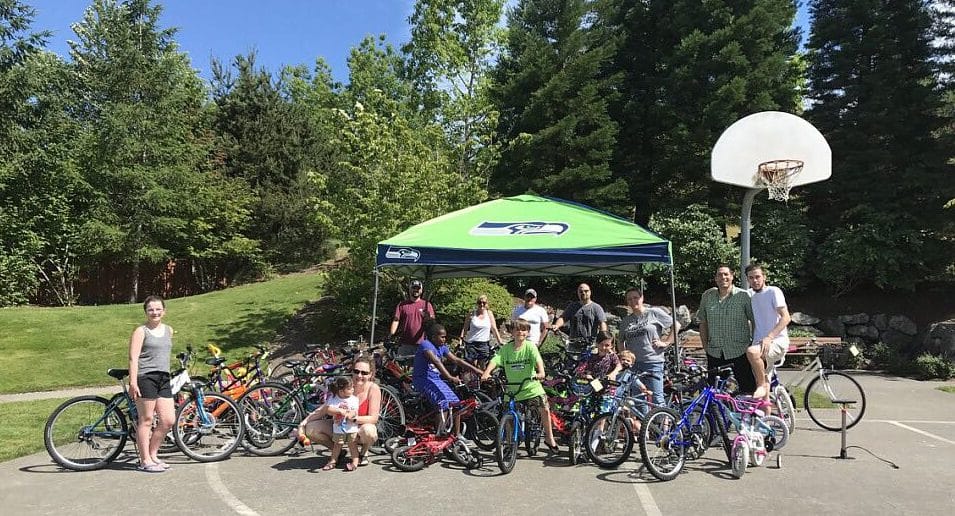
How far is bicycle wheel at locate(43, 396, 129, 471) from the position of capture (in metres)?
5.43

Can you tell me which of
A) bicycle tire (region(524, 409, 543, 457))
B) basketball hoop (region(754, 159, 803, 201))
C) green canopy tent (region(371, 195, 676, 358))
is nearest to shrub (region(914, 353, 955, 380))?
basketball hoop (region(754, 159, 803, 201))

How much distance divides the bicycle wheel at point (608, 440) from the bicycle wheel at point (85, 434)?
4.36m

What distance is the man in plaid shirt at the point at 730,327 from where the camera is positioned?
5.91 meters

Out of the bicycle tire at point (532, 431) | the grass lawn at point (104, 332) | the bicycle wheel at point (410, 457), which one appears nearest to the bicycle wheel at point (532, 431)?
the bicycle tire at point (532, 431)

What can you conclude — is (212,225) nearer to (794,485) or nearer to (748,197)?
(748,197)

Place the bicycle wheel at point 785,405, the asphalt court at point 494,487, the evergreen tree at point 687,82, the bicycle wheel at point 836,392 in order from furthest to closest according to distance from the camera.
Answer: the evergreen tree at point 687,82 → the bicycle wheel at point 836,392 → the bicycle wheel at point 785,405 → the asphalt court at point 494,487

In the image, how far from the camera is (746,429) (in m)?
5.24

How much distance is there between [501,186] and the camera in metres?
18.8

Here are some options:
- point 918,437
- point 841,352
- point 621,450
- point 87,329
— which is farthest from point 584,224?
point 87,329

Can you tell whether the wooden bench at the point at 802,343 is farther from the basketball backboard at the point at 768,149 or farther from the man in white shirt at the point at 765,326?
the man in white shirt at the point at 765,326

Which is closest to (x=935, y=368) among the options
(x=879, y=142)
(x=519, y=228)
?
(x=879, y=142)

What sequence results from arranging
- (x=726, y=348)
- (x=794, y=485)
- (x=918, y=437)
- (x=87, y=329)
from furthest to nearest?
(x=87, y=329), (x=918, y=437), (x=726, y=348), (x=794, y=485)

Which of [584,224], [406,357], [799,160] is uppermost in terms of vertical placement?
[799,160]

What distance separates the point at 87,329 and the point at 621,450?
14030 millimetres
